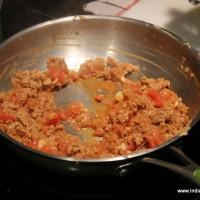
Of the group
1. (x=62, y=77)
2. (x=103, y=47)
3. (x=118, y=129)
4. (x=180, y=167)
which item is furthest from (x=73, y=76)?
(x=180, y=167)

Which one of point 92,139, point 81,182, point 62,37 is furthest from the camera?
point 62,37

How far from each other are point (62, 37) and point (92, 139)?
362 millimetres

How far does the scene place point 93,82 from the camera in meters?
1.22

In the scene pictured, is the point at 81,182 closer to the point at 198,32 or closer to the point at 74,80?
the point at 74,80

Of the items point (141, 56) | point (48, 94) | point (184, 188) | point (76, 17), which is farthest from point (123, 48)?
point (184, 188)

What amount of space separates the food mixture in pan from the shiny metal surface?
0.12ft

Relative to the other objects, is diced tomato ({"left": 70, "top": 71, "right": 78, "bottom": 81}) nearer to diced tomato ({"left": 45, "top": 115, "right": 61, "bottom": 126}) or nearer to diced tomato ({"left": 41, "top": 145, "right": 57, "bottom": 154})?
diced tomato ({"left": 45, "top": 115, "right": 61, "bottom": 126})

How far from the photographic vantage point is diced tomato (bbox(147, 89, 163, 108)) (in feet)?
3.69

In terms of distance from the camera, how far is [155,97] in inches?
44.6

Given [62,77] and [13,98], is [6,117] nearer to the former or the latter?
[13,98]

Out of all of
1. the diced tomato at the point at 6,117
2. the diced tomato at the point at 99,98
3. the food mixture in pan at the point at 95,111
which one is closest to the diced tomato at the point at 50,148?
the food mixture in pan at the point at 95,111

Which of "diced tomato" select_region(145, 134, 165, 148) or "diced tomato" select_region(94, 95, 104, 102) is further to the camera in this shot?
"diced tomato" select_region(94, 95, 104, 102)

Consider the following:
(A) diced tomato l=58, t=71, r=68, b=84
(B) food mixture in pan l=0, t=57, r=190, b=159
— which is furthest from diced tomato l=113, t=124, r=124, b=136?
(A) diced tomato l=58, t=71, r=68, b=84

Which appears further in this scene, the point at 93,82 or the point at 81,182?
the point at 93,82
